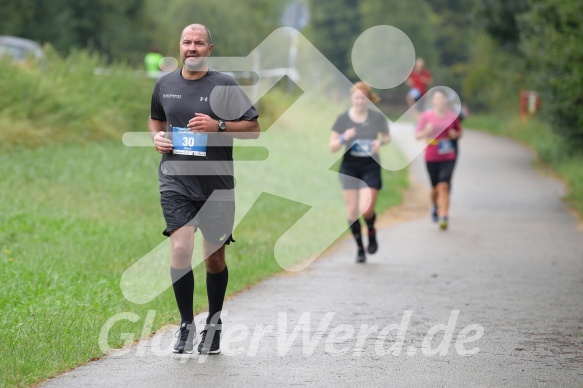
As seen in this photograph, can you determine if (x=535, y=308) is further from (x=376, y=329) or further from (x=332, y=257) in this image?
(x=332, y=257)

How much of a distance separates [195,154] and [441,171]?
31.9ft

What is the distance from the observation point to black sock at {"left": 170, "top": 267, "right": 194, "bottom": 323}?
7.48 meters

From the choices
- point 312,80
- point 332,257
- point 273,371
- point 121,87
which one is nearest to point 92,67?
point 121,87

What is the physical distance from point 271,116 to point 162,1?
23.2m

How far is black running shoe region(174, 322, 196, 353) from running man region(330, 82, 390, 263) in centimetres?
539

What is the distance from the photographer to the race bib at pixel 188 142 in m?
7.25

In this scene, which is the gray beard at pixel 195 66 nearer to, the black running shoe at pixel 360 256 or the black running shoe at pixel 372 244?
the black running shoe at pixel 360 256

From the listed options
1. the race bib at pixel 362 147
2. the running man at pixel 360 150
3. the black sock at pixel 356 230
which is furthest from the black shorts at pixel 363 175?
the black sock at pixel 356 230

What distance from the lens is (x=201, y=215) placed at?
7.43 m

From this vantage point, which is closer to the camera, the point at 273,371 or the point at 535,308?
the point at 273,371

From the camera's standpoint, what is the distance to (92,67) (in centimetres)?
2389

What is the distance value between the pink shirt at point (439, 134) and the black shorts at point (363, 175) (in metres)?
3.43

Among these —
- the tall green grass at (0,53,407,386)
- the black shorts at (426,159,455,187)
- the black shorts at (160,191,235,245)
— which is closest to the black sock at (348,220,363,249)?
the tall green grass at (0,53,407,386)

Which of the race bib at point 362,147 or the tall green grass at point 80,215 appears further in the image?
the race bib at point 362,147
